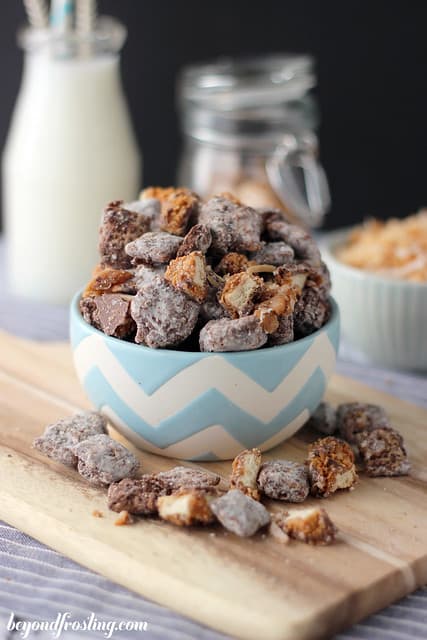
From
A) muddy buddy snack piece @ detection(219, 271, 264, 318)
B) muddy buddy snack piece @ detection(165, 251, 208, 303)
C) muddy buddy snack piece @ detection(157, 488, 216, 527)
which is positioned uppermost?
muddy buddy snack piece @ detection(165, 251, 208, 303)

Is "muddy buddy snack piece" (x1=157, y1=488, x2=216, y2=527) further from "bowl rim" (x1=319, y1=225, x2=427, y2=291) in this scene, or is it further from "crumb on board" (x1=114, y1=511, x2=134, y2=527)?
"bowl rim" (x1=319, y1=225, x2=427, y2=291)

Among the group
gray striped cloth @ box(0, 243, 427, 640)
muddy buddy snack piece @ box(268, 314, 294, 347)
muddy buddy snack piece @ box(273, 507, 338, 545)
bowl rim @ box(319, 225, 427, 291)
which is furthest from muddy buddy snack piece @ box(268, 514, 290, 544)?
bowl rim @ box(319, 225, 427, 291)

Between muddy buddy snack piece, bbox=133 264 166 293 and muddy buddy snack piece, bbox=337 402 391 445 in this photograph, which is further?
muddy buddy snack piece, bbox=337 402 391 445

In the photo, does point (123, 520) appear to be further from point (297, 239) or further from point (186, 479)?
point (297, 239)

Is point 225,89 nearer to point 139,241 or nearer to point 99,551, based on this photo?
point 139,241

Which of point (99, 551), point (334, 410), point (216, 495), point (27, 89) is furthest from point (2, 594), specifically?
point (27, 89)
